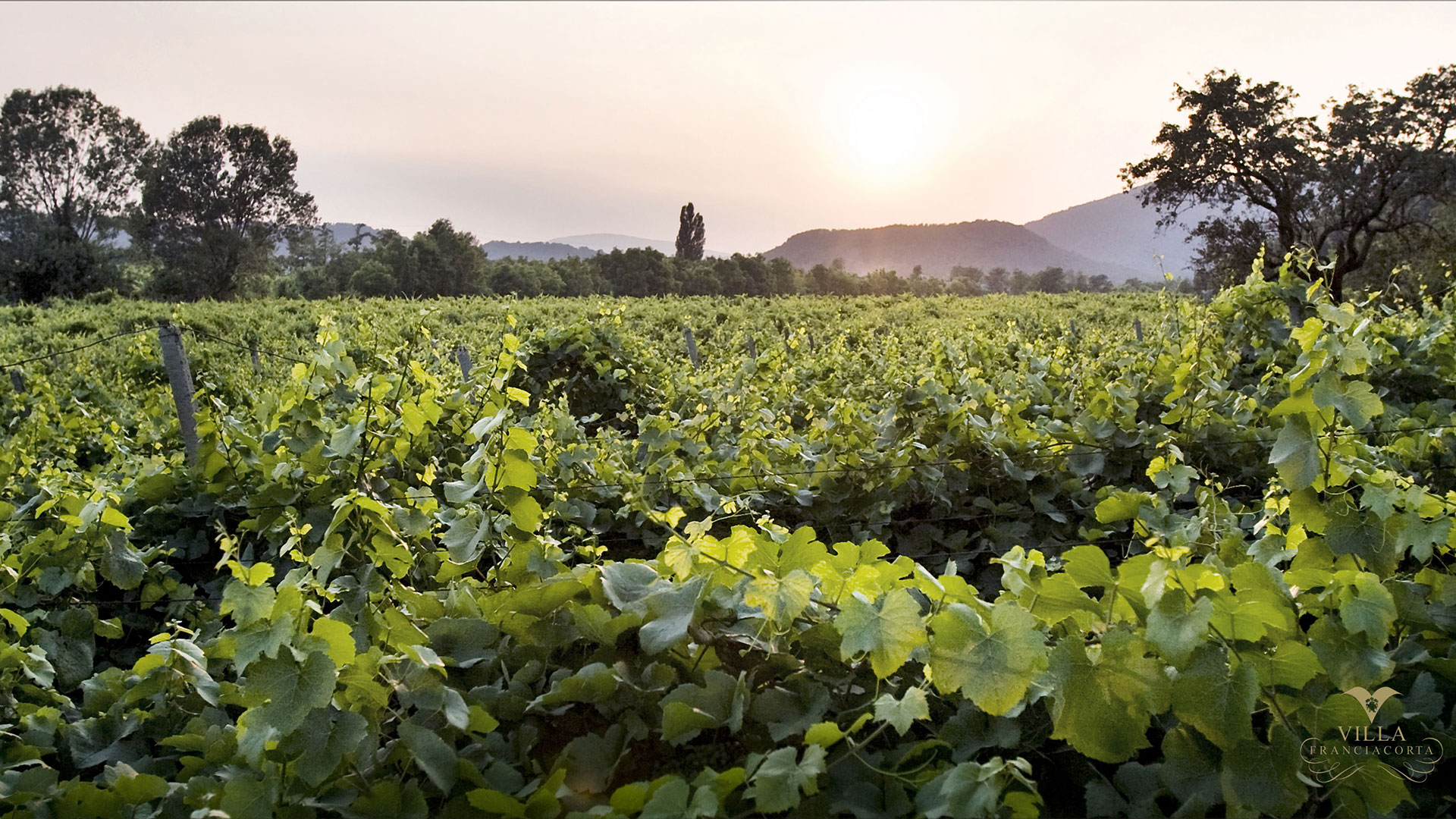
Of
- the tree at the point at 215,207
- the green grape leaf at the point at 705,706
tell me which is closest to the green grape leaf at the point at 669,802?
the green grape leaf at the point at 705,706

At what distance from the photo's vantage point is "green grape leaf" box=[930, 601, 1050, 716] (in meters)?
1.12

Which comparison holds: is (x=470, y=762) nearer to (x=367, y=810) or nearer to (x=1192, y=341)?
(x=367, y=810)

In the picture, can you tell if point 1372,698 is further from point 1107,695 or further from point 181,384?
point 181,384

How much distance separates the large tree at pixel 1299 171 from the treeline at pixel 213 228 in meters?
22.3

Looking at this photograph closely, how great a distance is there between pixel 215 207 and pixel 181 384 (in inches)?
2117

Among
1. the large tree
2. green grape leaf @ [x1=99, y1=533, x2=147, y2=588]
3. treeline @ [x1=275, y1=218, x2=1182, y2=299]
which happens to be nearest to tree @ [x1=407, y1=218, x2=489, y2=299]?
treeline @ [x1=275, y1=218, x2=1182, y2=299]

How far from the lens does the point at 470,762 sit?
122cm

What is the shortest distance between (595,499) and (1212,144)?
30536mm

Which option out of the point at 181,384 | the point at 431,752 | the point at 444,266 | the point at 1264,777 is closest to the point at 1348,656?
the point at 1264,777

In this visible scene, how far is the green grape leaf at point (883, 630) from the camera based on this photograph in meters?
1.15

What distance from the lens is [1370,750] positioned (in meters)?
1.23

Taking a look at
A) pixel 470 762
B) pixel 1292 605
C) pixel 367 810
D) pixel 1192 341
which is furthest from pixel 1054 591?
pixel 1192 341

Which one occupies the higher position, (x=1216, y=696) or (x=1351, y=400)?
(x=1351, y=400)

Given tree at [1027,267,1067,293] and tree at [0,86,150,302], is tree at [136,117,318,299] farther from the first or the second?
tree at [1027,267,1067,293]
